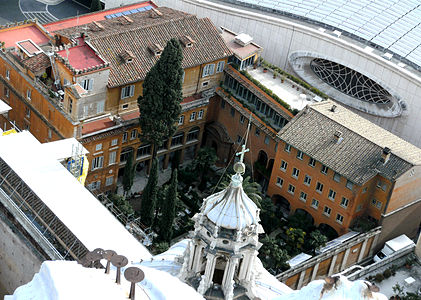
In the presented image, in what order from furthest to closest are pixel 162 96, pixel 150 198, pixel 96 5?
1. pixel 96 5
2. pixel 162 96
3. pixel 150 198

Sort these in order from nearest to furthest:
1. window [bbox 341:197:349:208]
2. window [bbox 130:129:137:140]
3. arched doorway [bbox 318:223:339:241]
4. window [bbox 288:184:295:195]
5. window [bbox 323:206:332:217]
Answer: window [bbox 341:197:349:208], window [bbox 323:206:332:217], arched doorway [bbox 318:223:339:241], window [bbox 288:184:295:195], window [bbox 130:129:137:140]

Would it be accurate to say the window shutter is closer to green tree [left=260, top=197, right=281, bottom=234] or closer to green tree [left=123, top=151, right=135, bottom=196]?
green tree [left=123, top=151, right=135, bottom=196]

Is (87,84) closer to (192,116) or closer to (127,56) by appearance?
(127,56)

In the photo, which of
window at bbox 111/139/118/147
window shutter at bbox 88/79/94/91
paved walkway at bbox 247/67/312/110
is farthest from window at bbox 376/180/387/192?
window shutter at bbox 88/79/94/91

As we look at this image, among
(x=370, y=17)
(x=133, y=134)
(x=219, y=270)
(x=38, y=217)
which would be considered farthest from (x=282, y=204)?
(x=219, y=270)

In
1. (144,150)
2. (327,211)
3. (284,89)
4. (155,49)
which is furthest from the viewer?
(284,89)

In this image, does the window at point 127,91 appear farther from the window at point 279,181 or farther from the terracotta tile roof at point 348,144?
the window at point 279,181

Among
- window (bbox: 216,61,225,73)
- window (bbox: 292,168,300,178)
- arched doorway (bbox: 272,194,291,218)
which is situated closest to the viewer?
window (bbox: 292,168,300,178)

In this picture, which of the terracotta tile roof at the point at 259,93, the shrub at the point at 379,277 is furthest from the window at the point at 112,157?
the shrub at the point at 379,277
